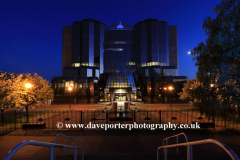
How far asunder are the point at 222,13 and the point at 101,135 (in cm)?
1283

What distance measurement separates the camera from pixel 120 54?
75.4 metres

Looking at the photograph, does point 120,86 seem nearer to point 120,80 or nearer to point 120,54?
point 120,80

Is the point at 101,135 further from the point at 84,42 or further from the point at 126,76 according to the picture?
the point at 84,42

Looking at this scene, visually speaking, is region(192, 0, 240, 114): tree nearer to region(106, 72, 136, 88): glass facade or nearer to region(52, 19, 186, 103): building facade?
region(52, 19, 186, 103): building facade

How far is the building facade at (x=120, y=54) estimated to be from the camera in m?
63.6

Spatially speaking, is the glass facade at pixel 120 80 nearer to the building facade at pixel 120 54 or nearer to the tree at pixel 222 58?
the building facade at pixel 120 54

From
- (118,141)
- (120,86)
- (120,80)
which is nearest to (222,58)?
(118,141)

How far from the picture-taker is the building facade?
63625mm

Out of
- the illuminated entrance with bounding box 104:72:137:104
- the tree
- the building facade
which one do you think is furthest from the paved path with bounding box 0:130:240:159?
the illuminated entrance with bounding box 104:72:137:104

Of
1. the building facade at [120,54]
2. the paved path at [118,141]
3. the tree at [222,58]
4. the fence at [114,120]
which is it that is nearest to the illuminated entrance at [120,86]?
the building facade at [120,54]

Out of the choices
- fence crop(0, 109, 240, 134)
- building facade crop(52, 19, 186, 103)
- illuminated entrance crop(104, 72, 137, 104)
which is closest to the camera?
fence crop(0, 109, 240, 134)

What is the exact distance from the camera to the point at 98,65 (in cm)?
7019

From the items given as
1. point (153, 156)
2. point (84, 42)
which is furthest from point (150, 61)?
point (153, 156)

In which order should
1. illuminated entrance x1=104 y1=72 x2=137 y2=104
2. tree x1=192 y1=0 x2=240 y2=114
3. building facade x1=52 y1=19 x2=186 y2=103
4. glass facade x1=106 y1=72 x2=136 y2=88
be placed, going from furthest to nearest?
glass facade x1=106 y1=72 x2=136 y2=88, building facade x1=52 y1=19 x2=186 y2=103, illuminated entrance x1=104 y1=72 x2=137 y2=104, tree x1=192 y1=0 x2=240 y2=114
